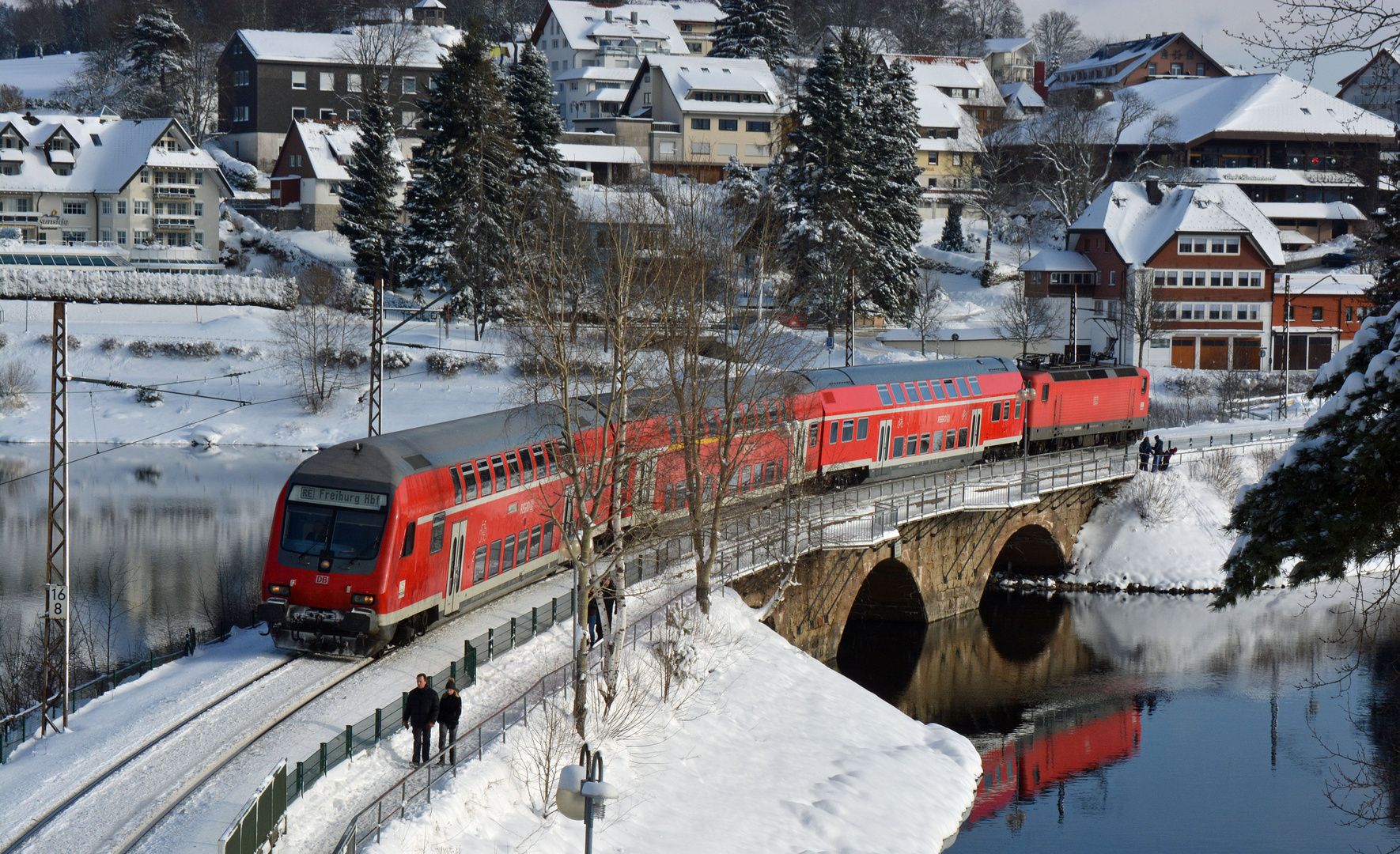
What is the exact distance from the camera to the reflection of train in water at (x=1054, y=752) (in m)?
31.9

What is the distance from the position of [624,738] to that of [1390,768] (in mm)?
18785

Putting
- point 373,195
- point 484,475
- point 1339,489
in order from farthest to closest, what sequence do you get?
point 373,195 → point 484,475 → point 1339,489

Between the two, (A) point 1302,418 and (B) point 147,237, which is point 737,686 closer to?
(A) point 1302,418

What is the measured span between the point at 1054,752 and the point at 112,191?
81.1m

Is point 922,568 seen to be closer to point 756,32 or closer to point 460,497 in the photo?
point 460,497

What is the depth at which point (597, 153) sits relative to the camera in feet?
350

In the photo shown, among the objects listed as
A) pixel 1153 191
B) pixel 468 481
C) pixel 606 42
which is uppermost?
pixel 606 42

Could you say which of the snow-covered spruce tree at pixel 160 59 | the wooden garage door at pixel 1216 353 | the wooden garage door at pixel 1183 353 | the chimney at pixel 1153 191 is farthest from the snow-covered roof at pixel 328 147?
the wooden garage door at pixel 1216 353

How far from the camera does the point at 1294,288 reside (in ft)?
283

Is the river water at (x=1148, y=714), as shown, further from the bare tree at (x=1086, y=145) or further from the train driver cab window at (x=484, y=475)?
the bare tree at (x=1086, y=145)

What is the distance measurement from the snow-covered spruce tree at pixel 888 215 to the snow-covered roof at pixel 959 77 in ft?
137

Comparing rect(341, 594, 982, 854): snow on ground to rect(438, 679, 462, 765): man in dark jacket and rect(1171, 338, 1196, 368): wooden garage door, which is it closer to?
rect(438, 679, 462, 765): man in dark jacket

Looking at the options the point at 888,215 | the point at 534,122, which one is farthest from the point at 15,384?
the point at 888,215

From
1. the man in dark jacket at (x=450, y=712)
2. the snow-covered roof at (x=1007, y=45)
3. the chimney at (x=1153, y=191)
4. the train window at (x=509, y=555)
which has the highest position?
the snow-covered roof at (x=1007, y=45)
